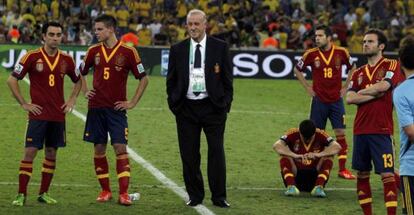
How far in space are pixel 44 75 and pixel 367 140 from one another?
11.9 ft

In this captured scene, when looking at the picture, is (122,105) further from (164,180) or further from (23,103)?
(164,180)

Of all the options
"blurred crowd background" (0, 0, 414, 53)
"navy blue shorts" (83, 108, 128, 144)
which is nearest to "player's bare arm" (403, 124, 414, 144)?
"navy blue shorts" (83, 108, 128, 144)

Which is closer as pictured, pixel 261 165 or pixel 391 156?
pixel 391 156

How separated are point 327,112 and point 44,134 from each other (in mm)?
4712

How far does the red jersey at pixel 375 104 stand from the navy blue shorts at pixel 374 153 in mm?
73

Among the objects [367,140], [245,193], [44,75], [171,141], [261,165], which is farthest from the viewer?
[171,141]

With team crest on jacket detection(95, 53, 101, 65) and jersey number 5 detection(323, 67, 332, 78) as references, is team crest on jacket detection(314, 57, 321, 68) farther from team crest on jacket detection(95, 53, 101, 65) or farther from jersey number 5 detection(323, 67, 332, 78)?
team crest on jacket detection(95, 53, 101, 65)

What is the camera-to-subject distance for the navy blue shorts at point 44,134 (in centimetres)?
1187

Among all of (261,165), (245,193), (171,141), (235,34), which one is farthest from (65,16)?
(245,193)

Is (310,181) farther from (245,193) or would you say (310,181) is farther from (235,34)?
(235,34)

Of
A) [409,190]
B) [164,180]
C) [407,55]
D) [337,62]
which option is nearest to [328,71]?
[337,62]

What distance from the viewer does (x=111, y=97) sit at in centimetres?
1210

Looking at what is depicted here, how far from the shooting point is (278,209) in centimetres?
1198

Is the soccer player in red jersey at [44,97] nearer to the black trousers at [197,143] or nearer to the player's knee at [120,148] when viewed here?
the player's knee at [120,148]
